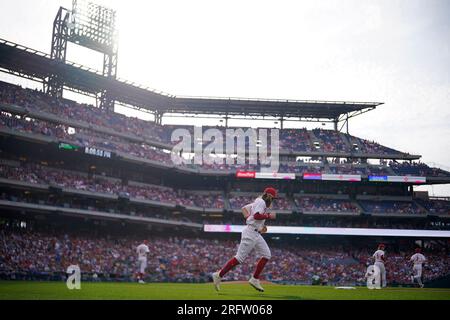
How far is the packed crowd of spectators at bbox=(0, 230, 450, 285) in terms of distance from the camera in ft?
129

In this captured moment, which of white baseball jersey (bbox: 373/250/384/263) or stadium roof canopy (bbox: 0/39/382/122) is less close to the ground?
stadium roof canopy (bbox: 0/39/382/122)

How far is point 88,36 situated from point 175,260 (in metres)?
28.7

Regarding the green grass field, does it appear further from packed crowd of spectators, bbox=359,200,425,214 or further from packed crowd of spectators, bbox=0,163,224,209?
packed crowd of spectators, bbox=359,200,425,214

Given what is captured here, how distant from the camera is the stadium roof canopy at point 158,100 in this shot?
50656mm

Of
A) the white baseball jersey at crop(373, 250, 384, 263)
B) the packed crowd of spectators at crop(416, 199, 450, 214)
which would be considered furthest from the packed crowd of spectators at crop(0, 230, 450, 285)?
the white baseball jersey at crop(373, 250, 384, 263)

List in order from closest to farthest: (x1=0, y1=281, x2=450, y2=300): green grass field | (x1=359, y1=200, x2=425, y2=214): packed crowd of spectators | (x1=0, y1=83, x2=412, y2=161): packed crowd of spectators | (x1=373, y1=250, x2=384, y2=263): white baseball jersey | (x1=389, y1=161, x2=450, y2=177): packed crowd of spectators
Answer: (x1=0, y1=281, x2=450, y2=300): green grass field → (x1=373, y1=250, x2=384, y2=263): white baseball jersey → (x1=0, y1=83, x2=412, y2=161): packed crowd of spectators → (x1=359, y1=200, x2=425, y2=214): packed crowd of spectators → (x1=389, y1=161, x2=450, y2=177): packed crowd of spectators

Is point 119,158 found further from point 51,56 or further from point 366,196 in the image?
point 366,196

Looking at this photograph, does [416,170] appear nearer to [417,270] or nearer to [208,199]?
[208,199]

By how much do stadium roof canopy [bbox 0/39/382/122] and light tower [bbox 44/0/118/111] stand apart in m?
1.09

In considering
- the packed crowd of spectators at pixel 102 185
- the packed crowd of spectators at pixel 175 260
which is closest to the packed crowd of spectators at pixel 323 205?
the packed crowd of spectators at pixel 175 260

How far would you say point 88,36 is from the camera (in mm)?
56500

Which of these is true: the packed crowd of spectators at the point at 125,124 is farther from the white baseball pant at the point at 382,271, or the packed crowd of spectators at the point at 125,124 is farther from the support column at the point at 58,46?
the white baseball pant at the point at 382,271

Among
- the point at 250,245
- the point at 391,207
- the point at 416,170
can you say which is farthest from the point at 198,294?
the point at 416,170
